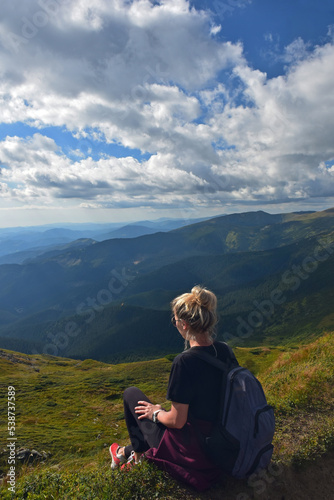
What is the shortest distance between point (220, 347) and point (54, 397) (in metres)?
68.9

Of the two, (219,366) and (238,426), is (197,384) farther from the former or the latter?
(238,426)

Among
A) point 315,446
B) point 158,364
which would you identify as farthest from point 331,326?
point 315,446

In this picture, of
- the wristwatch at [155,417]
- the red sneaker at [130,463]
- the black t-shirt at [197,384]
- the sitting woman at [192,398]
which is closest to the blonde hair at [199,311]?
the sitting woman at [192,398]

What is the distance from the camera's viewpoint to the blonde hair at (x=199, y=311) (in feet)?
16.1

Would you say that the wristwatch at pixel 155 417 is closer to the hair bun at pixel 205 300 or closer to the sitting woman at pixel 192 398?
the sitting woman at pixel 192 398

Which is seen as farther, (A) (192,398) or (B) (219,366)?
(A) (192,398)

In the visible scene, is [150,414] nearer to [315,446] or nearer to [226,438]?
[226,438]

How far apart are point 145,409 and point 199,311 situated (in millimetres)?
3004

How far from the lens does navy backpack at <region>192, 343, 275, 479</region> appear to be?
474 centimetres

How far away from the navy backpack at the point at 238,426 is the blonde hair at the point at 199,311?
18.6 inches

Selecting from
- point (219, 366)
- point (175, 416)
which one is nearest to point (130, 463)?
point (175, 416)

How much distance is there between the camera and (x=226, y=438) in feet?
15.5

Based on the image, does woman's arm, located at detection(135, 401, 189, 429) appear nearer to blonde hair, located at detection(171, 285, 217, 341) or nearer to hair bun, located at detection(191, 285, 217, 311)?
blonde hair, located at detection(171, 285, 217, 341)

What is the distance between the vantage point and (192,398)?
4.96 m
